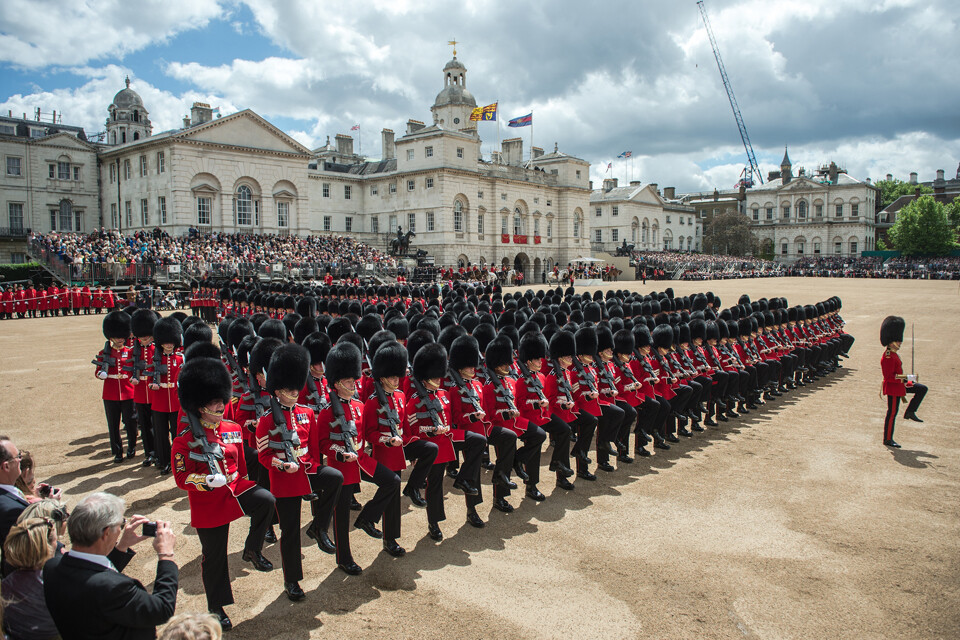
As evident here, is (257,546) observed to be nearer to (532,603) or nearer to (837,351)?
(532,603)

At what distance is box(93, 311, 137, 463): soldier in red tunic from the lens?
7.89 metres

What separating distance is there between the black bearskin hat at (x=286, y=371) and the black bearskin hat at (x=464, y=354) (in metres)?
1.98

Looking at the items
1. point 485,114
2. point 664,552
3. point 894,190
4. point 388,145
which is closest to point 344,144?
point 388,145

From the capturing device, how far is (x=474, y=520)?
6336mm

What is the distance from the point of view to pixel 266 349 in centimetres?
621

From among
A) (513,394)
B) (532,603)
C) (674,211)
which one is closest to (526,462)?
(513,394)

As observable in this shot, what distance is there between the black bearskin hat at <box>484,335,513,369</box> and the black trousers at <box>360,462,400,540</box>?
6.38ft

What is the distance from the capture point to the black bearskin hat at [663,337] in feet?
30.4

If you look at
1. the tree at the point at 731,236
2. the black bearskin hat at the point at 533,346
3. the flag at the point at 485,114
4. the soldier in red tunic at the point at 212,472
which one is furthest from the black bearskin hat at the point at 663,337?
the tree at the point at 731,236

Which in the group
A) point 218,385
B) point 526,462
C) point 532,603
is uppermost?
point 218,385

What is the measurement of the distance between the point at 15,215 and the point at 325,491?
49950 millimetres

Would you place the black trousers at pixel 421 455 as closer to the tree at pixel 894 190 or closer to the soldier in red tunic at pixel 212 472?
the soldier in red tunic at pixel 212 472

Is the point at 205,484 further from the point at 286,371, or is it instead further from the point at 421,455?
the point at 421,455

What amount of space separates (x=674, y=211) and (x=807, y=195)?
17.7 m
